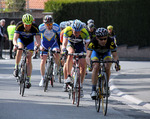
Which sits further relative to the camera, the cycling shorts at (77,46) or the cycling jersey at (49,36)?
the cycling jersey at (49,36)

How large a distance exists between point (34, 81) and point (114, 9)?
16.5m

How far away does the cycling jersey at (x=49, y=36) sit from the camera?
14570 mm

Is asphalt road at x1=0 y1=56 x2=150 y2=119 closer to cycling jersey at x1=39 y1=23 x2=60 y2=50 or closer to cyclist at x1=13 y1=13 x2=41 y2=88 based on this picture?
cyclist at x1=13 y1=13 x2=41 y2=88

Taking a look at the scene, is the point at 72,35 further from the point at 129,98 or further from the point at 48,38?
the point at 48,38

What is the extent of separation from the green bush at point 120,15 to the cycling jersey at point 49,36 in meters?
16.5

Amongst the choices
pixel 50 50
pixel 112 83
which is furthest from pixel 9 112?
pixel 112 83

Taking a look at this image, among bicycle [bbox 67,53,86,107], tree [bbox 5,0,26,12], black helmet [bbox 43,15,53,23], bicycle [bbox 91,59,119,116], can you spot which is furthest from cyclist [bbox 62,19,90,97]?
tree [bbox 5,0,26,12]

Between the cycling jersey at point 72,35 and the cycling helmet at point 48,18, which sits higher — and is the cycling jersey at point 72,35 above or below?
below

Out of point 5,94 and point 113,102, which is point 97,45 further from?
point 5,94

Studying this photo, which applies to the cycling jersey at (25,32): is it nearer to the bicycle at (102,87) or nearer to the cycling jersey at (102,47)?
the cycling jersey at (102,47)

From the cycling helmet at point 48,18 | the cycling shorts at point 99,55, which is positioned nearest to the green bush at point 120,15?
the cycling helmet at point 48,18

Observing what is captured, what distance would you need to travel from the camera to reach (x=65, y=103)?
1151 cm

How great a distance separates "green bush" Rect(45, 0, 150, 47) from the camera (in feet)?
104

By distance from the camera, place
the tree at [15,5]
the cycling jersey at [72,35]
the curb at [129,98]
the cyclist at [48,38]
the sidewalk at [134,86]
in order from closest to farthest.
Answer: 1. the curb at [129,98]
2. the cycling jersey at [72,35]
3. the sidewalk at [134,86]
4. the cyclist at [48,38]
5. the tree at [15,5]
